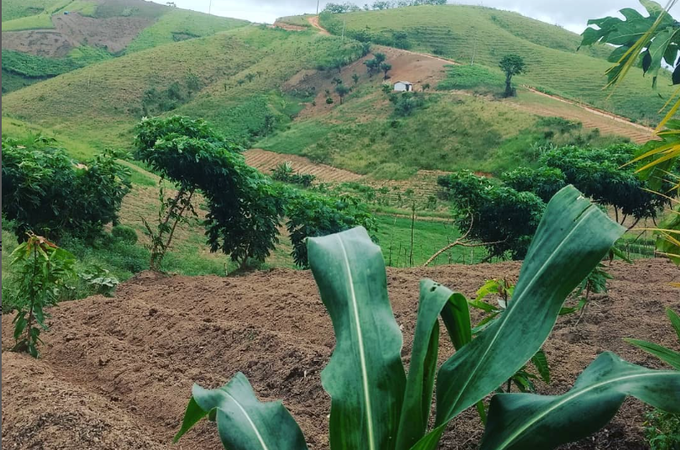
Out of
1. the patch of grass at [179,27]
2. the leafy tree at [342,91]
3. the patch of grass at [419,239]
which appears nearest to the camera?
the patch of grass at [419,239]

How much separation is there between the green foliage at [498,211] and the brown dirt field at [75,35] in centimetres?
3527

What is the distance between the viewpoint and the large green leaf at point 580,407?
0.95 m

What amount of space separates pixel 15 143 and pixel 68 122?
77.4 feet

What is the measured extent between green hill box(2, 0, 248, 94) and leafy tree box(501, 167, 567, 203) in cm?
3121

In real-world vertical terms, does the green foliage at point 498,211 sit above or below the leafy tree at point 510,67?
below

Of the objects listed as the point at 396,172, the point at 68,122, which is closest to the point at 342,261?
the point at 396,172

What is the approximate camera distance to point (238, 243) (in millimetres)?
6973

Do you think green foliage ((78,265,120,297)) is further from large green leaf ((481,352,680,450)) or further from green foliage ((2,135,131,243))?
large green leaf ((481,352,680,450))

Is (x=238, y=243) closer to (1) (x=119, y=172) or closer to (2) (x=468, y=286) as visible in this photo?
(1) (x=119, y=172)

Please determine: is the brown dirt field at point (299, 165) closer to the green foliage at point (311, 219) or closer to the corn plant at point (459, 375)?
the green foliage at point (311, 219)

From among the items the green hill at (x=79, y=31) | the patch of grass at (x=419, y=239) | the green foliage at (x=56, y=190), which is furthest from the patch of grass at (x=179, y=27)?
the green foliage at (x=56, y=190)

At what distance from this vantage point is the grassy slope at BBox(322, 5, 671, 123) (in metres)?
33.3

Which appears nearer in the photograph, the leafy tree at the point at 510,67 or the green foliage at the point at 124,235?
the green foliage at the point at 124,235

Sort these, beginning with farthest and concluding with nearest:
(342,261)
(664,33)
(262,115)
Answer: (262,115), (664,33), (342,261)
